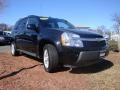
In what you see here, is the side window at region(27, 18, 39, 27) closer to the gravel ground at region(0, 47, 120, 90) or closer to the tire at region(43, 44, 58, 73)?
the tire at region(43, 44, 58, 73)

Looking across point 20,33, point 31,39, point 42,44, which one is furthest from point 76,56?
point 20,33

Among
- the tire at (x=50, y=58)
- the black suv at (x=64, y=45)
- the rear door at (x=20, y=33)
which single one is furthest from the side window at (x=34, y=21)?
the tire at (x=50, y=58)

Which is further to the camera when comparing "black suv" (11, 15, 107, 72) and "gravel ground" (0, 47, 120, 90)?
"black suv" (11, 15, 107, 72)

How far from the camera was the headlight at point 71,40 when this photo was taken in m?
7.12

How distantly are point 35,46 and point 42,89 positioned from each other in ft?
9.28

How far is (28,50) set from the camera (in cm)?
950

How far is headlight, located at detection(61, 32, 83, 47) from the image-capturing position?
7.12 metres

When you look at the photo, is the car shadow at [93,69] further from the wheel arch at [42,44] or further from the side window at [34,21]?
the side window at [34,21]

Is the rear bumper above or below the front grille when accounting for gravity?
below

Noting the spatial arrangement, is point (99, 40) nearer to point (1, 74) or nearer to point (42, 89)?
point (42, 89)

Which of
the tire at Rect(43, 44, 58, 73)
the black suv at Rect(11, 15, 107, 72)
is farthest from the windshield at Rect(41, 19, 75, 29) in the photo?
the tire at Rect(43, 44, 58, 73)

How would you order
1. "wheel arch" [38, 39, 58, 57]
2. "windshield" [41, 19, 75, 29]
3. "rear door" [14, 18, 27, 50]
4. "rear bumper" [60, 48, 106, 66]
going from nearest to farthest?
"rear bumper" [60, 48, 106, 66] → "wheel arch" [38, 39, 58, 57] → "windshield" [41, 19, 75, 29] → "rear door" [14, 18, 27, 50]

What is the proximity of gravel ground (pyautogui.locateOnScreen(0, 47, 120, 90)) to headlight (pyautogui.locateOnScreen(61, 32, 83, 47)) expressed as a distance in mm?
926

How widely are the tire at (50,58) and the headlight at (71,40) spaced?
47 cm
